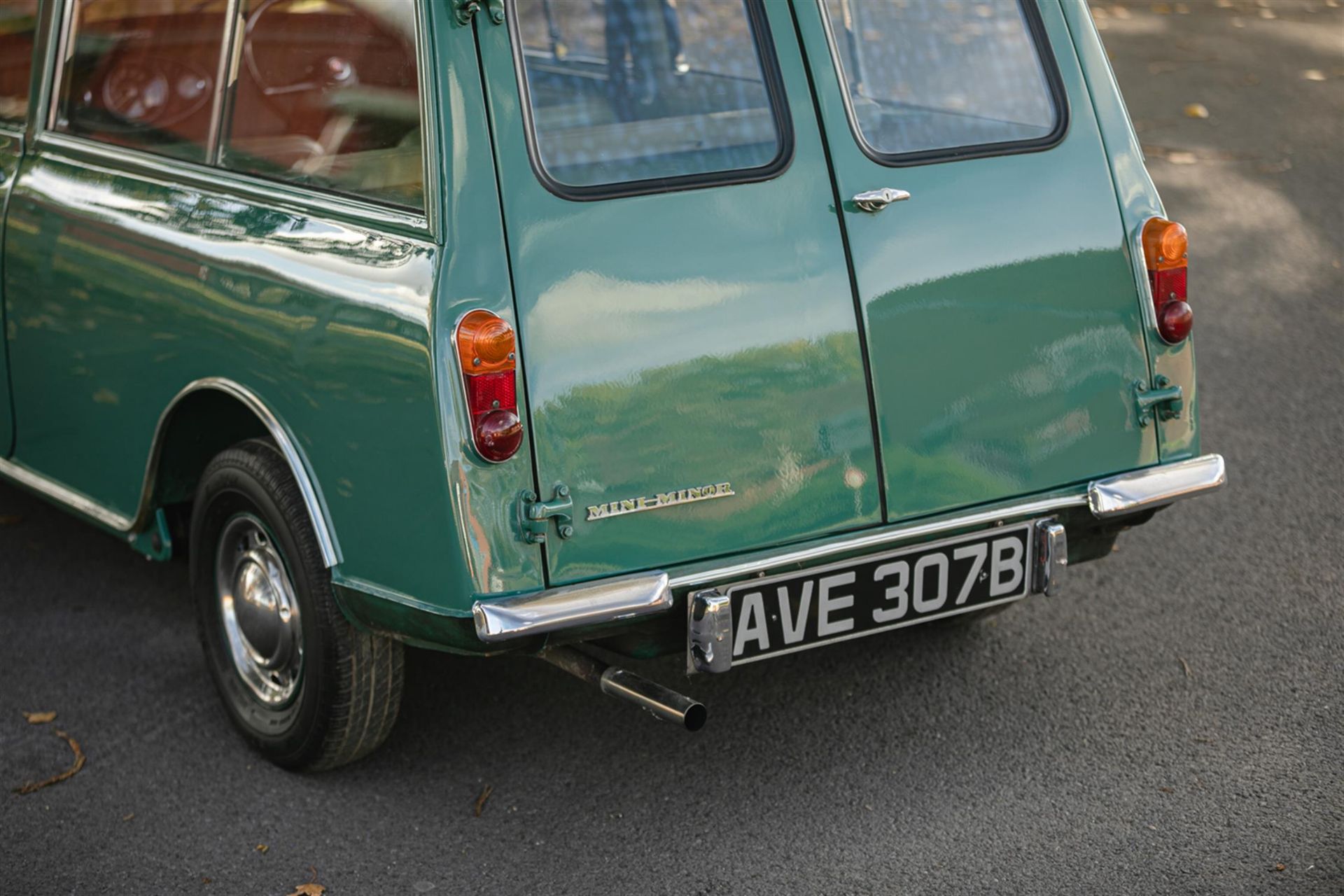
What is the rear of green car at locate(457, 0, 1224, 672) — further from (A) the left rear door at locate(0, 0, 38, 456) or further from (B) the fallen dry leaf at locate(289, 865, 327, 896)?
(A) the left rear door at locate(0, 0, 38, 456)

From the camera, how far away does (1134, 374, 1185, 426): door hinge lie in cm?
346

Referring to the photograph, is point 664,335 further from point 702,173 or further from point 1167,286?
point 1167,286

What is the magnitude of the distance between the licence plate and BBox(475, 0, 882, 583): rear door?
0.35ft

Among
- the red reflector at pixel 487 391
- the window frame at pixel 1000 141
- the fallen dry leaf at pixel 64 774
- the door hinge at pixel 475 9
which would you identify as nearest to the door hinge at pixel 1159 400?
the window frame at pixel 1000 141

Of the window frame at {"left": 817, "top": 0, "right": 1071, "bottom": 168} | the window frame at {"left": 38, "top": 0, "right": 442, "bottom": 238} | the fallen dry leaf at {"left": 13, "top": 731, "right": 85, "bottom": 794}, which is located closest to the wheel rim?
the fallen dry leaf at {"left": 13, "top": 731, "right": 85, "bottom": 794}

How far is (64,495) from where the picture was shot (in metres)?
4.27

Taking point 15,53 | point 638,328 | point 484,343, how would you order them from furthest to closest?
point 15,53 < point 638,328 < point 484,343

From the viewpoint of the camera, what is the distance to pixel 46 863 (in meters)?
3.37

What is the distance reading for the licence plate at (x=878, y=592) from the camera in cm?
314

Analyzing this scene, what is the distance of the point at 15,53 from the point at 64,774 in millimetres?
2163

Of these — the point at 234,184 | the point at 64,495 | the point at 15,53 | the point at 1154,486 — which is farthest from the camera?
the point at 15,53

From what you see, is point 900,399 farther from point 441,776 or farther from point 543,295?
point 441,776

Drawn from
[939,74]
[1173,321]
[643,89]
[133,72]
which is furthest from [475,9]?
→ [1173,321]

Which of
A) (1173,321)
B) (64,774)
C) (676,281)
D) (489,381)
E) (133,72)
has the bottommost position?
(64,774)
